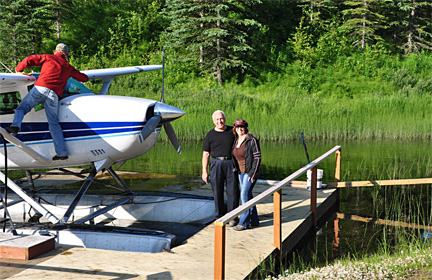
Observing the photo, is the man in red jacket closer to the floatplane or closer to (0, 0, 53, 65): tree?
the floatplane

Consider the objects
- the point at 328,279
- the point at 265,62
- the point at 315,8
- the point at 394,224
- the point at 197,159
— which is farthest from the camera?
the point at 315,8

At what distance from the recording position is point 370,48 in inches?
1158

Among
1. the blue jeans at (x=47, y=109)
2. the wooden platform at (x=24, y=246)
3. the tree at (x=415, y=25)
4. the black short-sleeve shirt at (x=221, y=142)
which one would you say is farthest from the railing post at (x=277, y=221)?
the tree at (x=415, y=25)

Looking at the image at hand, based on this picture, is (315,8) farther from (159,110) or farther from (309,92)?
(159,110)

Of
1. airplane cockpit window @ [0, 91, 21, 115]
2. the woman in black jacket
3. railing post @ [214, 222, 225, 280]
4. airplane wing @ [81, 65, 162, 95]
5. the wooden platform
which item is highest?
airplane wing @ [81, 65, 162, 95]

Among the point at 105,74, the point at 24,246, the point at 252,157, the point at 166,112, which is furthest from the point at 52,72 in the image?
the point at 252,157

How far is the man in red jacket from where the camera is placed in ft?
21.5

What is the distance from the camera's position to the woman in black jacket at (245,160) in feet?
21.1

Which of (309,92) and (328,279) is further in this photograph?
(309,92)

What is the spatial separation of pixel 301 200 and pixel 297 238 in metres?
1.69

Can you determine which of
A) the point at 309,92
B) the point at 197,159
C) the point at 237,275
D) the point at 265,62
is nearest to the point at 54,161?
the point at 237,275

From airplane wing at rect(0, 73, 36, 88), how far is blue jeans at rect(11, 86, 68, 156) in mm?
240

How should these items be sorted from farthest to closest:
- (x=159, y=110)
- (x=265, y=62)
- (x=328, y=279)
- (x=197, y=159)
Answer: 1. (x=265, y=62)
2. (x=197, y=159)
3. (x=159, y=110)
4. (x=328, y=279)

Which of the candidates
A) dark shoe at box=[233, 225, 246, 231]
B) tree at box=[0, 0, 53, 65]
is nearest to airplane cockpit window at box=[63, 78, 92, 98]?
dark shoe at box=[233, 225, 246, 231]
